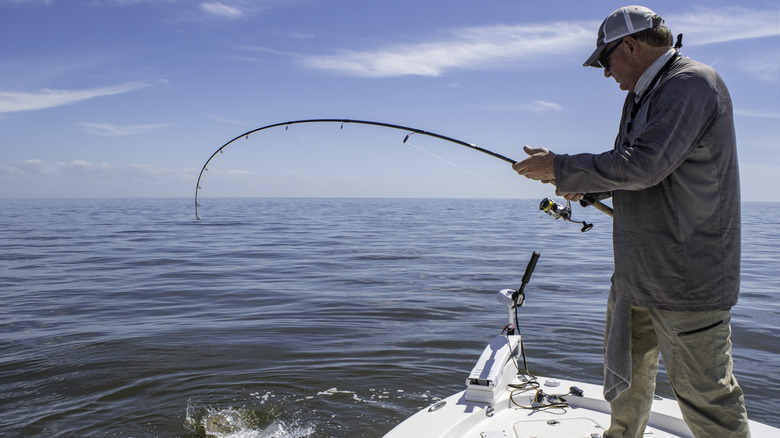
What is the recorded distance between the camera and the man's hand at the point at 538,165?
210 cm

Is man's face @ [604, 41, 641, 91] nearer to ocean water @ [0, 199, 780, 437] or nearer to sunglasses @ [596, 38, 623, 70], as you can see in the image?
sunglasses @ [596, 38, 623, 70]

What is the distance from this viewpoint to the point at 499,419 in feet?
9.87

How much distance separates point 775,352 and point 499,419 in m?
4.85

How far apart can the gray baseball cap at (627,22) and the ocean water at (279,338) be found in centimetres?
323

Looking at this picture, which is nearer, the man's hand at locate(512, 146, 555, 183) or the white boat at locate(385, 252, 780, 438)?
the man's hand at locate(512, 146, 555, 183)

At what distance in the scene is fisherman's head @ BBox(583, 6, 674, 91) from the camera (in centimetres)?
201

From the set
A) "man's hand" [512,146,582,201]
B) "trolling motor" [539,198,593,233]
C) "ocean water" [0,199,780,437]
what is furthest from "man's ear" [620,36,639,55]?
"ocean water" [0,199,780,437]

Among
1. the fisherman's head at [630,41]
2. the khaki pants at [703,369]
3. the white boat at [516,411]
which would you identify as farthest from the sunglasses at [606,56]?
the white boat at [516,411]

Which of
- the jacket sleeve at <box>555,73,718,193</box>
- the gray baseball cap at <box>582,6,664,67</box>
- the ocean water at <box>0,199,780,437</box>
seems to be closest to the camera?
the jacket sleeve at <box>555,73,718,193</box>

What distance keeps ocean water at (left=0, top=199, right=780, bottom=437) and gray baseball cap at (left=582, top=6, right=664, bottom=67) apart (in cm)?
323

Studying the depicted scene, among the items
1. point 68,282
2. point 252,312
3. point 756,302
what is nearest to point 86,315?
point 252,312

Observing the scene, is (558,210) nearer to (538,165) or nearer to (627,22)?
(538,165)

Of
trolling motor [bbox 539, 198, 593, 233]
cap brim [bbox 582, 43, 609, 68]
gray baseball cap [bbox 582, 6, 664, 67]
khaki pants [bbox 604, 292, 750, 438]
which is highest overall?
gray baseball cap [bbox 582, 6, 664, 67]

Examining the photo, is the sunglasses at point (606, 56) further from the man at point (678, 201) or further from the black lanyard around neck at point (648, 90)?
the black lanyard around neck at point (648, 90)
